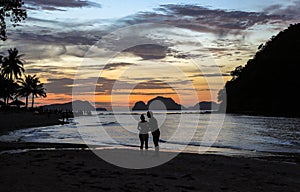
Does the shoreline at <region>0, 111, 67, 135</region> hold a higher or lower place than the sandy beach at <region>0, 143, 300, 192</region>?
lower

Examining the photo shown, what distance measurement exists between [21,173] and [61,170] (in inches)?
47.9

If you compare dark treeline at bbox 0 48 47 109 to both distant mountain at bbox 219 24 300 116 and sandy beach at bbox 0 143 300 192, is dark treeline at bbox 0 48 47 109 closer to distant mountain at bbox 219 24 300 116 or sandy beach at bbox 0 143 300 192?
sandy beach at bbox 0 143 300 192

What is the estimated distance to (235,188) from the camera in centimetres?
872

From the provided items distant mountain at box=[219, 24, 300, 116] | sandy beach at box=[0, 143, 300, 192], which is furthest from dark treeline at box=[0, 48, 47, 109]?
distant mountain at box=[219, 24, 300, 116]

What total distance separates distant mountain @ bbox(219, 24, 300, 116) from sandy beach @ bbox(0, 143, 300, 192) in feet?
361

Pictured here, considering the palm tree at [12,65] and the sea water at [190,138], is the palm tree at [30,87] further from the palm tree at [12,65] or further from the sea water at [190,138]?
the sea water at [190,138]

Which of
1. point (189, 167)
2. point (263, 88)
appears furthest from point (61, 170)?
point (263, 88)

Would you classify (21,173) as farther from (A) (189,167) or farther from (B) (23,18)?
(B) (23,18)

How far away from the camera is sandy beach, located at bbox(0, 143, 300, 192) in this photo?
8.34m

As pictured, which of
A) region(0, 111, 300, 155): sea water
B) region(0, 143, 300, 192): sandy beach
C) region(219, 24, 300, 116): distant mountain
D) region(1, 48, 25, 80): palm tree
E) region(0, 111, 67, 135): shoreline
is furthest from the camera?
region(219, 24, 300, 116): distant mountain

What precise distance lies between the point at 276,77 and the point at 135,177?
11738cm

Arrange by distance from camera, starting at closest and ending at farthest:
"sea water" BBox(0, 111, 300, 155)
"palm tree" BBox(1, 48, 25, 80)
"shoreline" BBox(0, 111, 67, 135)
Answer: "sea water" BBox(0, 111, 300, 155) → "shoreline" BBox(0, 111, 67, 135) → "palm tree" BBox(1, 48, 25, 80)

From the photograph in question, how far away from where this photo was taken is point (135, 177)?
31.6 feet

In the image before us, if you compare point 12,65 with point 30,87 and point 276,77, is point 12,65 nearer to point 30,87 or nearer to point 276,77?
point 30,87
